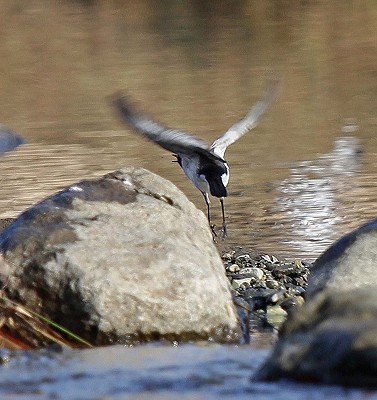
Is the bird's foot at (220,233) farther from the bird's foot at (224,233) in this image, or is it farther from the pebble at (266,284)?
the pebble at (266,284)

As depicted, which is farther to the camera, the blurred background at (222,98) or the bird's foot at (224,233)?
the blurred background at (222,98)

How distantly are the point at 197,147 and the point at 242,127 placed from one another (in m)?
1.42

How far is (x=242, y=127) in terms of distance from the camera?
10.5 metres

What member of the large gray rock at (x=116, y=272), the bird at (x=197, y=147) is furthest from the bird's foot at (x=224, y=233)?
the large gray rock at (x=116, y=272)

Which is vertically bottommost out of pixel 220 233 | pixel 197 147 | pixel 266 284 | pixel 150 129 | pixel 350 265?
pixel 220 233

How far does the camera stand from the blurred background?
399 inches

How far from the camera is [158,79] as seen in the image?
62.1 ft

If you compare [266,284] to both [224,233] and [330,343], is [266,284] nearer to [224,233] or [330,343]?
[224,233]

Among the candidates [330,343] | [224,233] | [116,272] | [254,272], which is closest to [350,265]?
[116,272]

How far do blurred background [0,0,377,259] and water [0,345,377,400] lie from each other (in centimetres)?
309

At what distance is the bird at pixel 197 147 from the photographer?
8734mm

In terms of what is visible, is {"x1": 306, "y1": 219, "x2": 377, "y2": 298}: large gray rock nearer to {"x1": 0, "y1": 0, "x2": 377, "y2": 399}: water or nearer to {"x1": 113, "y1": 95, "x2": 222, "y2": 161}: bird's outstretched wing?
{"x1": 0, "y1": 0, "x2": 377, "y2": 399}: water

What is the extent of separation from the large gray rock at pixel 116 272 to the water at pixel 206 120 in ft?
0.59

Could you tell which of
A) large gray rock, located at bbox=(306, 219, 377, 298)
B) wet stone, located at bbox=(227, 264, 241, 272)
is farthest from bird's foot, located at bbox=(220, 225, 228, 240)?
large gray rock, located at bbox=(306, 219, 377, 298)
